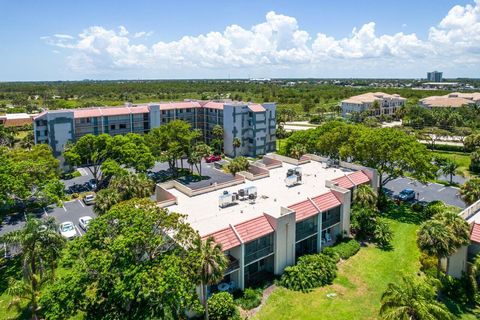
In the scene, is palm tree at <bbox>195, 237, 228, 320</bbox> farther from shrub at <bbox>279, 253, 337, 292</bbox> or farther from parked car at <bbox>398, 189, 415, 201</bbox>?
parked car at <bbox>398, 189, 415, 201</bbox>

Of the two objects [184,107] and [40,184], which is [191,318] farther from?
[184,107]

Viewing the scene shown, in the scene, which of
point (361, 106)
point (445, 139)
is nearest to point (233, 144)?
point (445, 139)

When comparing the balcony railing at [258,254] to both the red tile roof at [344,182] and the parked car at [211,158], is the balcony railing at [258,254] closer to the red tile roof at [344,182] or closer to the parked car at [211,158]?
the red tile roof at [344,182]

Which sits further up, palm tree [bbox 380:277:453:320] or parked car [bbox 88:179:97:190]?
palm tree [bbox 380:277:453:320]

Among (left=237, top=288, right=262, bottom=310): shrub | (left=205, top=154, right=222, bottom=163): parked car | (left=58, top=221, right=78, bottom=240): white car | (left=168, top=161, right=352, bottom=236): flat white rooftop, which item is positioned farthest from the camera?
(left=205, top=154, right=222, bottom=163): parked car

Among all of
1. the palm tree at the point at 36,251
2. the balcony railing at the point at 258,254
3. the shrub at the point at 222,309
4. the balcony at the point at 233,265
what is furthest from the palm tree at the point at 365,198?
the palm tree at the point at 36,251

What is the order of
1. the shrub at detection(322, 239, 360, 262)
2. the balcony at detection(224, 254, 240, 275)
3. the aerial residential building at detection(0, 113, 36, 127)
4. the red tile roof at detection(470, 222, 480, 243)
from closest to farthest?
the balcony at detection(224, 254, 240, 275) < the red tile roof at detection(470, 222, 480, 243) < the shrub at detection(322, 239, 360, 262) < the aerial residential building at detection(0, 113, 36, 127)

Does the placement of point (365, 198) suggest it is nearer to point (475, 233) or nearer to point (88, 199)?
point (475, 233)

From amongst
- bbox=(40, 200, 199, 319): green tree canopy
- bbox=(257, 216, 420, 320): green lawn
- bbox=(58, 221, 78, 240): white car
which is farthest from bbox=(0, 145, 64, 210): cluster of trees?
bbox=(257, 216, 420, 320): green lawn
